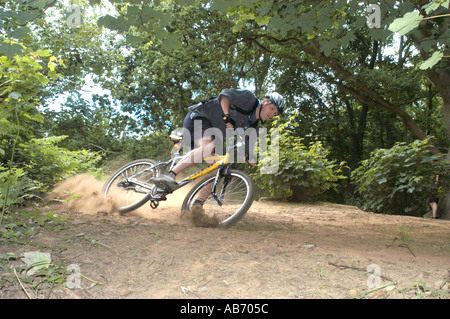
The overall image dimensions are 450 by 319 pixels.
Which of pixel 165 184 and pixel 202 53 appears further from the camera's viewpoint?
pixel 202 53

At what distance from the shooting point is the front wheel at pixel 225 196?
3.71m

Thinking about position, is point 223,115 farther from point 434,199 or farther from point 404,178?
point 434,199

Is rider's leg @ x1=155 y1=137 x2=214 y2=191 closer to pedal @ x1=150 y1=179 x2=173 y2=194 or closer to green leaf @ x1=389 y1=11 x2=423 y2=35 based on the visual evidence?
pedal @ x1=150 y1=179 x2=173 y2=194

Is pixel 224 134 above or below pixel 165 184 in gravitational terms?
above

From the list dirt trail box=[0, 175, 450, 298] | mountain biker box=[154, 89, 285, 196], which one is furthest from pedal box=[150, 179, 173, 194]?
dirt trail box=[0, 175, 450, 298]

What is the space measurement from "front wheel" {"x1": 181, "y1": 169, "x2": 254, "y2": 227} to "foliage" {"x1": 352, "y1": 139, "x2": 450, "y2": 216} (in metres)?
4.49

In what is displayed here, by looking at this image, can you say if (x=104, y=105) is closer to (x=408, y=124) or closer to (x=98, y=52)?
(x=98, y=52)

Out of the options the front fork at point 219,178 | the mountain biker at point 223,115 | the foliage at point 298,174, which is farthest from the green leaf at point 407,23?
the foliage at point 298,174

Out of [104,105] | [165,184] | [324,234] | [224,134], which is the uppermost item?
[104,105]

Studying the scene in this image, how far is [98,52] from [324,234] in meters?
8.42

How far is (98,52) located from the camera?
9445 millimetres

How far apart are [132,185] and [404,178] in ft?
18.5

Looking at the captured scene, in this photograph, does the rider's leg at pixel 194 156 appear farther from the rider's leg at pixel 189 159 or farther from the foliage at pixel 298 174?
the foliage at pixel 298 174

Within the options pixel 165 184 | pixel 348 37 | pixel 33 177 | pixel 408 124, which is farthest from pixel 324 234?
pixel 408 124
